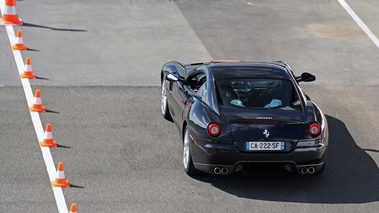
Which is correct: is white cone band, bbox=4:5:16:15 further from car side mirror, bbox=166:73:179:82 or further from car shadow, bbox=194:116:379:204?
car shadow, bbox=194:116:379:204

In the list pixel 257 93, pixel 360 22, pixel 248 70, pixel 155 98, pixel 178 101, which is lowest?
pixel 360 22

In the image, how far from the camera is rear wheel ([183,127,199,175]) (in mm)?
14102

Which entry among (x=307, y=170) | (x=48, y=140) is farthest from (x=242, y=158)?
(x=48, y=140)

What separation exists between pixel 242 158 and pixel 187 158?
1010 millimetres

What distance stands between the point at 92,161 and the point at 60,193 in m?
1.36

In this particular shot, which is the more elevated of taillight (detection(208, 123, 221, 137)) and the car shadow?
taillight (detection(208, 123, 221, 137))

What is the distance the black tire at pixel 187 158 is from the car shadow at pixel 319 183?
15 cm

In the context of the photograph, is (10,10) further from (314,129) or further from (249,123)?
(314,129)

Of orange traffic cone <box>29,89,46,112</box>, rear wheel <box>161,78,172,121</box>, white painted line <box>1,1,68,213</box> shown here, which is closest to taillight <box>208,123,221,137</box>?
white painted line <box>1,1,68,213</box>

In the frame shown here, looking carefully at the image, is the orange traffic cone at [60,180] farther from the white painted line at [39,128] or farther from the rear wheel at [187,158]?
the rear wheel at [187,158]

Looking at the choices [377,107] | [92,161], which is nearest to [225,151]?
[92,161]

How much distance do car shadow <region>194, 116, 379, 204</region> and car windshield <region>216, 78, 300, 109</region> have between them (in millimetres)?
976

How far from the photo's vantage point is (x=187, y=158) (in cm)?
1423

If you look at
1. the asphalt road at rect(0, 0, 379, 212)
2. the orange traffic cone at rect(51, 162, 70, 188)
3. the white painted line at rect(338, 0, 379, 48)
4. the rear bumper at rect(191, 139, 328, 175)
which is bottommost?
the white painted line at rect(338, 0, 379, 48)
